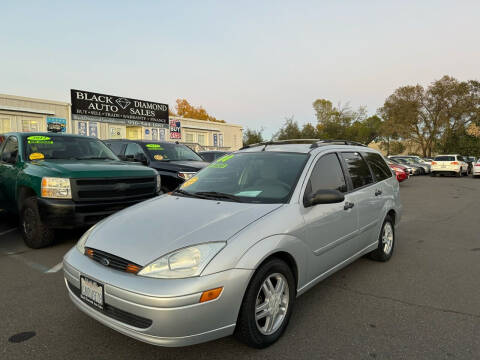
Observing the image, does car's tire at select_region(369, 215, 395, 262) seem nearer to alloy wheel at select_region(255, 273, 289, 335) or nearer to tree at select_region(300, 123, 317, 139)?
alloy wheel at select_region(255, 273, 289, 335)

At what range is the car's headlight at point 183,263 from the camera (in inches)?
84.6

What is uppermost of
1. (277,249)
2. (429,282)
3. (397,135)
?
(397,135)

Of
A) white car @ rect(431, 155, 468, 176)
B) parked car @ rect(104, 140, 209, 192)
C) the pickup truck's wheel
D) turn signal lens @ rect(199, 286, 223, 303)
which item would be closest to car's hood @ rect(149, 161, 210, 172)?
parked car @ rect(104, 140, 209, 192)

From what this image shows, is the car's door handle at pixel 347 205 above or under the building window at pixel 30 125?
under

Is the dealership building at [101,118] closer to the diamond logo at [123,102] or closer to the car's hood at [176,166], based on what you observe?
the diamond logo at [123,102]

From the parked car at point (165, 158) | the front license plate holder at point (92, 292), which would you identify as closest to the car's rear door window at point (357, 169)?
the front license plate holder at point (92, 292)

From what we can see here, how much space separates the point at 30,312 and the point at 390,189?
457 cm

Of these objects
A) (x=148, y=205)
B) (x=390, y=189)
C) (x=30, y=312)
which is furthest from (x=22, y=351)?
(x=390, y=189)

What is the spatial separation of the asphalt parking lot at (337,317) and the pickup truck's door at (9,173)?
3.37 feet

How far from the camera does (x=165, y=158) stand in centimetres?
835

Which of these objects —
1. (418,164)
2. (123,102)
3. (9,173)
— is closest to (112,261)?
(9,173)

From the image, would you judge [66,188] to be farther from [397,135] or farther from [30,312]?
[397,135]

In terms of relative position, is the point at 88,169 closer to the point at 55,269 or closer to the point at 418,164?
the point at 55,269

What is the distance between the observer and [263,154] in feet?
12.1
